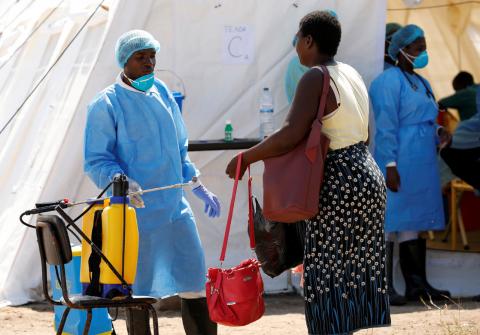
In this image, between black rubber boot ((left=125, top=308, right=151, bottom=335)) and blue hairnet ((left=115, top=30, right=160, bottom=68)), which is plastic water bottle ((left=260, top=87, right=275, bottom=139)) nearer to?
blue hairnet ((left=115, top=30, right=160, bottom=68))

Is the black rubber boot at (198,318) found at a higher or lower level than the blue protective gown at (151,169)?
lower

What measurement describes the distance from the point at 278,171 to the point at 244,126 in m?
3.24

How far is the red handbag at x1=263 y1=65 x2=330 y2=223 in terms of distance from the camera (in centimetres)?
418

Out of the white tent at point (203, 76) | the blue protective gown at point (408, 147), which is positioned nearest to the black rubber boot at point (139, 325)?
the white tent at point (203, 76)

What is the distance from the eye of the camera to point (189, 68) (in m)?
7.42

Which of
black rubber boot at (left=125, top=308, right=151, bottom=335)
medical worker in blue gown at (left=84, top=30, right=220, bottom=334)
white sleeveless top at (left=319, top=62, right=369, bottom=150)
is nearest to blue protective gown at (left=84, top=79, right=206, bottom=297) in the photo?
medical worker in blue gown at (left=84, top=30, right=220, bottom=334)

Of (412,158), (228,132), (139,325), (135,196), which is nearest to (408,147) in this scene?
(412,158)

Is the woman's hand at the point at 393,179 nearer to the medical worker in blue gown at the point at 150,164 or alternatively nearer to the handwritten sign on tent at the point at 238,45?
the handwritten sign on tent at the point at 238,45

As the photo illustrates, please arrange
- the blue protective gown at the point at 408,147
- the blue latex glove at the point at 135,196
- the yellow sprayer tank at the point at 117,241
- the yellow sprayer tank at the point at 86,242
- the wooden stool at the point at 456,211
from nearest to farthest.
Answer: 1. the yellow sprayer tank at the point at 117,241
2. the yellow sprayer tank at the point at 86,242
3. the blue latex glove at the point at 135,196
4. the blue protective gown at the point at 408,147
5. the wooden stool at the point at 456,211

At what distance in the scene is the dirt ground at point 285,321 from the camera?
20.9 feet

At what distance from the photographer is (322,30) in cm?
→ 438

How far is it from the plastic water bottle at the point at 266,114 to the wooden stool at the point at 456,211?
2071 mm

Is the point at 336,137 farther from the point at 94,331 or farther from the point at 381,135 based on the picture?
the point at 381,135

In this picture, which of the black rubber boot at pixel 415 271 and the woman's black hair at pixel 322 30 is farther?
the black rubber boot at pixel 415 271
